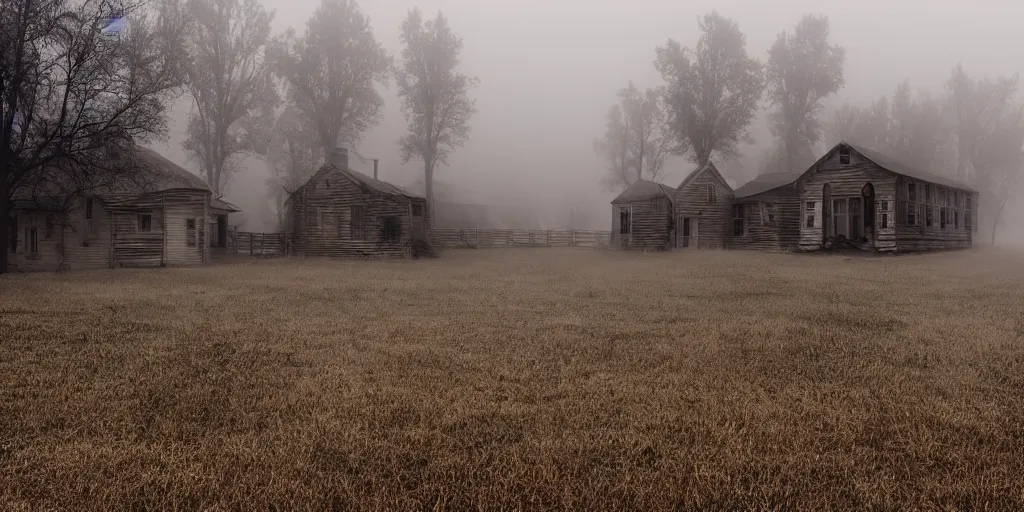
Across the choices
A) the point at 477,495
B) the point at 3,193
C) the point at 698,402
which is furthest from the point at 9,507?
the point at 3,193

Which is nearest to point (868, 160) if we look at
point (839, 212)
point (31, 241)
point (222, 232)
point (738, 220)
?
point (839, 212)

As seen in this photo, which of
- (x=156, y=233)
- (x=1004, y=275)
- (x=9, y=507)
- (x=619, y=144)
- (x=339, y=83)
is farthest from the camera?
(x=619, y=144)

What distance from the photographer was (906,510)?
2.99 meters

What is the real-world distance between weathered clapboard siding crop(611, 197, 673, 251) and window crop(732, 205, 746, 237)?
15.5ft

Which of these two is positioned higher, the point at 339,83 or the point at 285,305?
the point at 339,83

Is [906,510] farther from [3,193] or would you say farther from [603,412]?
[3,193]

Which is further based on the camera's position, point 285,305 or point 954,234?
point 954,234

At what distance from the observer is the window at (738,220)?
1497 inches

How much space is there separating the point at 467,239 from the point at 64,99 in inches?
1190

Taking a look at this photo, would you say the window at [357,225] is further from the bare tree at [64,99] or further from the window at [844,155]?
the window at [844,155]

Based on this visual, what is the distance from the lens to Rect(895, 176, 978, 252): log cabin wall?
1180 inches

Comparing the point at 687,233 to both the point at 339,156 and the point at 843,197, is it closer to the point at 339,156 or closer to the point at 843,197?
the point at 843,197

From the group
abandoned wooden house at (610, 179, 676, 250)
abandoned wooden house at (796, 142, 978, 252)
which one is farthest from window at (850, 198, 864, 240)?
abandoned wooden house at (610, 179, 676, 250)

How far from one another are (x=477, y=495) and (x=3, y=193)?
2551 centimetres
